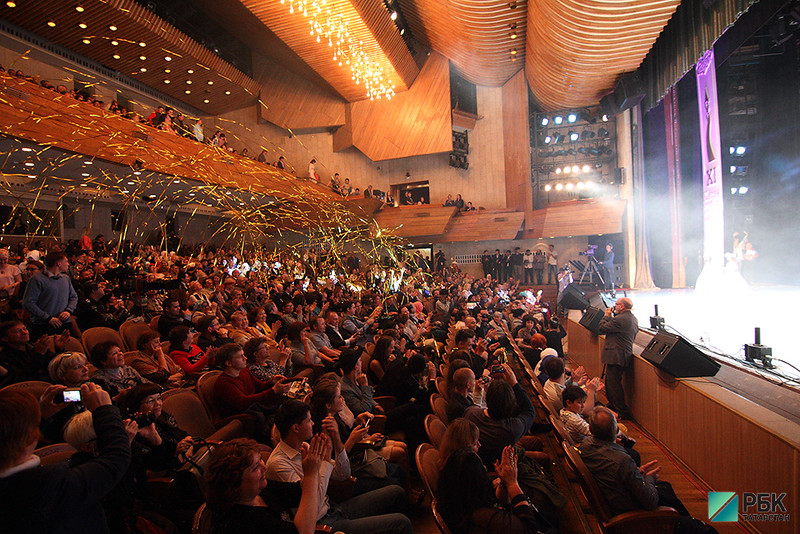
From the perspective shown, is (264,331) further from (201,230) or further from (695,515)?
(201,230)

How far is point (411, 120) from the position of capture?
1744 centimetres

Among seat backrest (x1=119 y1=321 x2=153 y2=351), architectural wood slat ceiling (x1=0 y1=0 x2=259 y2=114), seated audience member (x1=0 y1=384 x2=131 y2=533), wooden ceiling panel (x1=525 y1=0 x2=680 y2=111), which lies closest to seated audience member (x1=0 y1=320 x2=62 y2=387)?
seat backrest (x1=119 y1=321 x2=153 y2=351)

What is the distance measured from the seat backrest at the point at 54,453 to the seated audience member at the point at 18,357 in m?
1.26

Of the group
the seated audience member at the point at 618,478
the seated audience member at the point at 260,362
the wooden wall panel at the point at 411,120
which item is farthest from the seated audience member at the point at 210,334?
the wooden wall panel at the point at 411,120

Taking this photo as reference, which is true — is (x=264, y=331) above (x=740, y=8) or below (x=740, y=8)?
below

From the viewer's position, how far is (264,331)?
4.97m

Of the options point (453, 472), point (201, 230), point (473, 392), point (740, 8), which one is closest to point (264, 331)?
point (473, 392)

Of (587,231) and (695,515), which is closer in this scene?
(695,515)

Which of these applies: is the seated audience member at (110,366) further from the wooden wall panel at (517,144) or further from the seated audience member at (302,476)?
the wooden wall panel at (517,144)

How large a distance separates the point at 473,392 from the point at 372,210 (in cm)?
1398

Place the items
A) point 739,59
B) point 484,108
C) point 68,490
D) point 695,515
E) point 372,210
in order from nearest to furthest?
point 68,490, point 695,515, point 739,59, point 372,210, point 484,108

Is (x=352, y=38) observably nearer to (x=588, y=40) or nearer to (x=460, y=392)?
(x=588, y=40)

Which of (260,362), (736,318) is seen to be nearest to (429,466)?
(260,362)

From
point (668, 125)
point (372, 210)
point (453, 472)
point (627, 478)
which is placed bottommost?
point (627, 478)
